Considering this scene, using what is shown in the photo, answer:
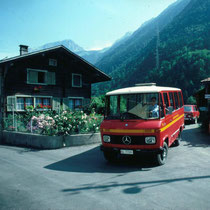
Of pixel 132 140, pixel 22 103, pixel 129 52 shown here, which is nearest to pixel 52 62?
pixel 22 103

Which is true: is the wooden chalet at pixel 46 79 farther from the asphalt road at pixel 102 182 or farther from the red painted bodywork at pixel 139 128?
the red painted bodywork at pixel 139 128

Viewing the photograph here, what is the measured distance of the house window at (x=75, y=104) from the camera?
2124 cm

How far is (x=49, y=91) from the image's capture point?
19.6 metres

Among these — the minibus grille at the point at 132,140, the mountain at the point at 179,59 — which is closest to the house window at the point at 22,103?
the minibus grille at the point at 132,140

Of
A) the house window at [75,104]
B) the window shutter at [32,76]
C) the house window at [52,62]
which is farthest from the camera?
the house window at [75,104]

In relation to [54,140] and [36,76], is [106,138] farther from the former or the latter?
[36,76]

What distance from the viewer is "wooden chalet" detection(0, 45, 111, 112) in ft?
55.9

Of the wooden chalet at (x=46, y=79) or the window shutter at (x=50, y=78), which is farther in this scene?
the window shutter at (x=50, y=78)

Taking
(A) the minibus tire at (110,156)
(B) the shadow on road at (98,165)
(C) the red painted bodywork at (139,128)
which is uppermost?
(C) the red painted bodywork at (139,128)

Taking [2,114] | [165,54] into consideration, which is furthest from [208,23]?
[2,114]

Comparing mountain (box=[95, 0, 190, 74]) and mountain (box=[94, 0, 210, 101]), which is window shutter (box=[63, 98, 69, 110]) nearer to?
mountain (box=[94, 0, 210, 101])

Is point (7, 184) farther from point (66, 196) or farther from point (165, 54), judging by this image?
point (165, 54)

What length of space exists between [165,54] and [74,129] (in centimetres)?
8349

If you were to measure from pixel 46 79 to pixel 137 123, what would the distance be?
14499 millimetres
